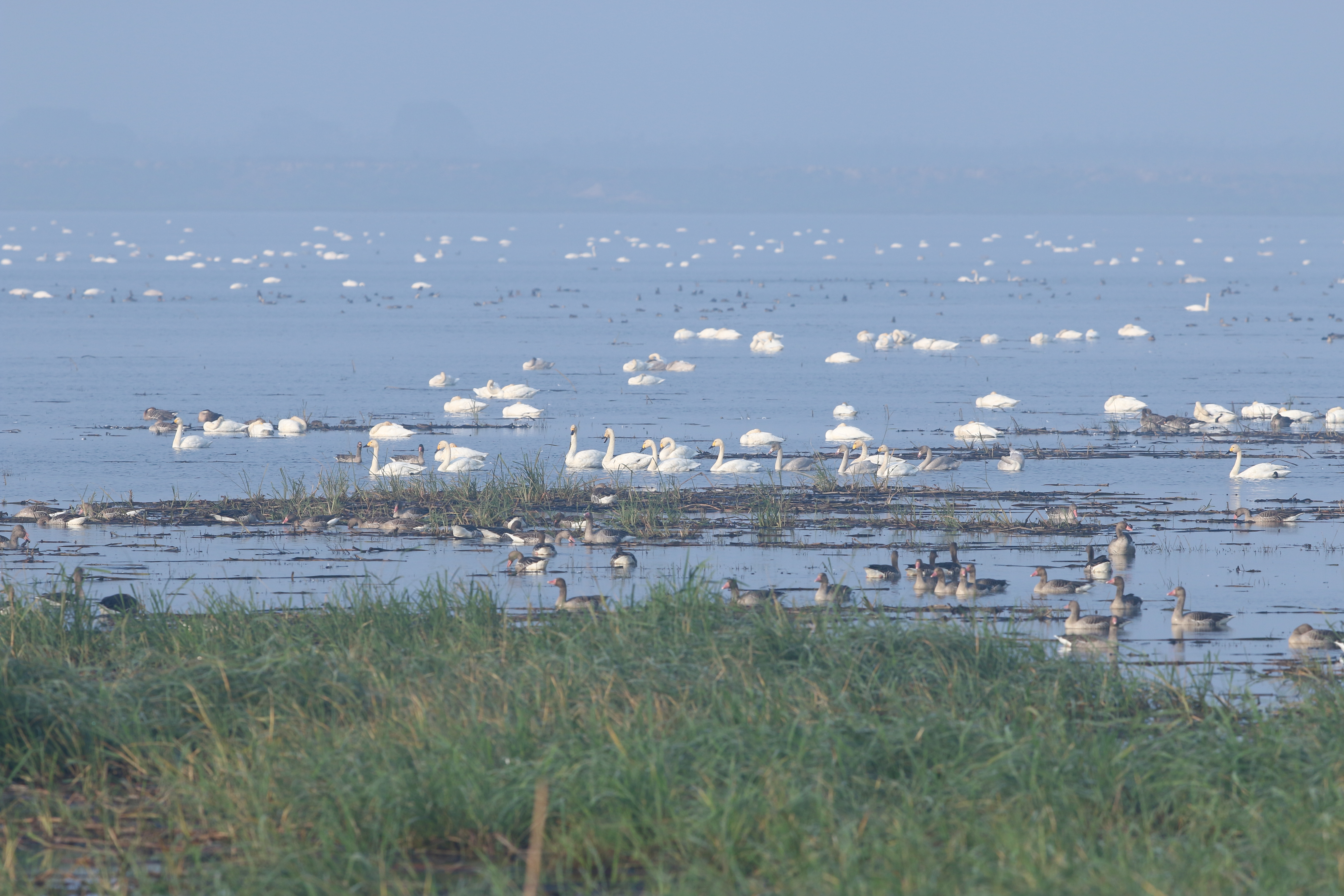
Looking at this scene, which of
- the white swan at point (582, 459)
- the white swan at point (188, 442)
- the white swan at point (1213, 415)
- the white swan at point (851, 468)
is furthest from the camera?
the white swan at point (1213, 415)

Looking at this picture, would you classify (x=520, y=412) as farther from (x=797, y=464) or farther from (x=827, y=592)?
(x=827, y=592)

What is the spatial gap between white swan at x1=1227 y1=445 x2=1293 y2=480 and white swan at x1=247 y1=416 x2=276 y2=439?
13997mm

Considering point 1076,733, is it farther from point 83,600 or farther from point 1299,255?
point 1299,255

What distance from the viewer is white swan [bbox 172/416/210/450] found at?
23.5 meters

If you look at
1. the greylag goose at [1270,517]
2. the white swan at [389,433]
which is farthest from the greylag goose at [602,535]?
the white swan at [389,433]

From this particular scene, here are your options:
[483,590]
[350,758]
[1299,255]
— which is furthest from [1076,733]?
[1299,255]

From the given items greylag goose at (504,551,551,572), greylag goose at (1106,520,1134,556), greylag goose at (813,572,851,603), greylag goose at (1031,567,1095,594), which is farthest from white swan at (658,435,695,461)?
greylag goose at (813,572,851,603)

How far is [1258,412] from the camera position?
85.9 ft

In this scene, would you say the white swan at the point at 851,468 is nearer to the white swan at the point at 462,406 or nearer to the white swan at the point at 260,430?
the white swan at the point at 462,406

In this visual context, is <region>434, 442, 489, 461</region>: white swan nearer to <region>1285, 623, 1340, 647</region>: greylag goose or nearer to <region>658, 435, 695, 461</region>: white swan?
<region>658, 435, 695, 461</region>: white swan

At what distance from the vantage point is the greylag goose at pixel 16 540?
1528 centimetres

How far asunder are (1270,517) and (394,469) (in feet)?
33.4

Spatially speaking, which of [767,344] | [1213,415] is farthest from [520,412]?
[767,344]

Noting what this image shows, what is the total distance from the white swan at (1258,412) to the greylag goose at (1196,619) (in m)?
14.8
